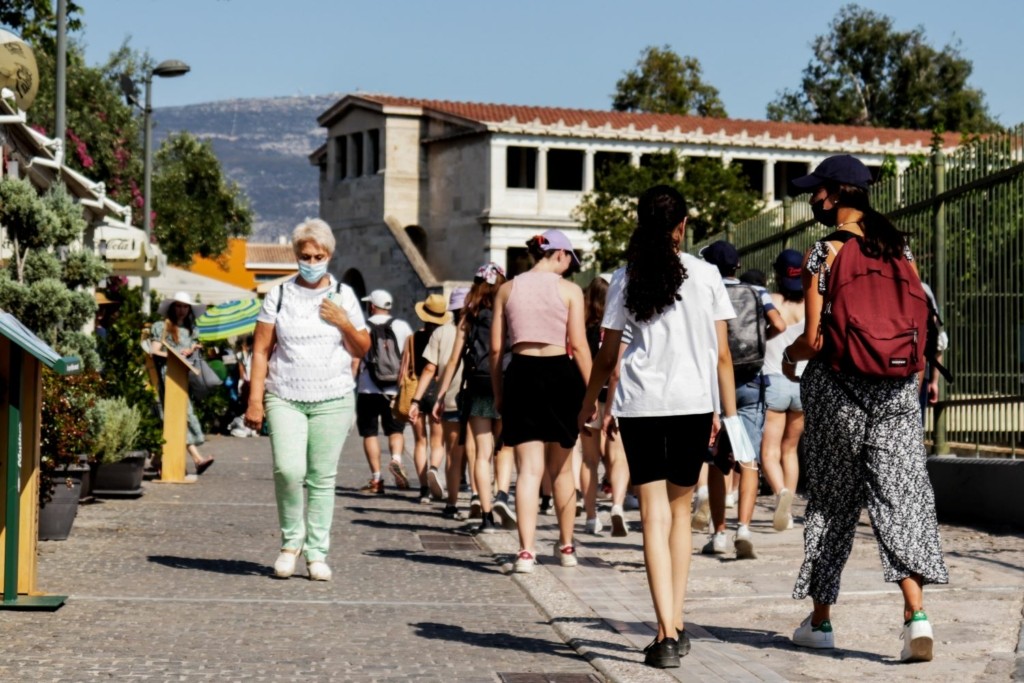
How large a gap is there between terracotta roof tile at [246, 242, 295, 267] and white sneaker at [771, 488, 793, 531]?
103643mm

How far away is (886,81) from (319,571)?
79304 mm

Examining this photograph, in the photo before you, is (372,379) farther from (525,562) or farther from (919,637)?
(919,637)

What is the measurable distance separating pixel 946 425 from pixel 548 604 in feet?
15.4

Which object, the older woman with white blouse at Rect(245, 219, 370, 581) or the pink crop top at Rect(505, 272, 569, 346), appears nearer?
the older woman with white blouse at Rect(245, 219, 370, 581)

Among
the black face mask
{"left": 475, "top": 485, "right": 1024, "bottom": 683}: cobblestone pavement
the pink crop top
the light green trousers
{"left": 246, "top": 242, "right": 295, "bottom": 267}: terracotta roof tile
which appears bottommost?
{"left": 475, "top": 485, "right": 1024, "bottom": 683}: cobblestone pavement

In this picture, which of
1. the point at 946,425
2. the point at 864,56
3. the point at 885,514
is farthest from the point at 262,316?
the point at 864,56

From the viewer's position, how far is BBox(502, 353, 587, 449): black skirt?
9.55 metres

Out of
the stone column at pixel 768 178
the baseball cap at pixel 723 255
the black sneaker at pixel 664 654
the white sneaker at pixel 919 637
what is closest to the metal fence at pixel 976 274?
the baseball cap at pixel 723 255

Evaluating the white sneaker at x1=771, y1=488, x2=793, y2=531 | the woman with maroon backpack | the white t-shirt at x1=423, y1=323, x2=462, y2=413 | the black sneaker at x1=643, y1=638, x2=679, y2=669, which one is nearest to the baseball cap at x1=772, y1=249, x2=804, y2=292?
the white sneaker at x1=771, y1=488, x2=793, y2=531

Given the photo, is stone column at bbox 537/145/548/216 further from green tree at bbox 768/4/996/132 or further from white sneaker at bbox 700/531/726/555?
white sneaker at bbox 700/531/726/555

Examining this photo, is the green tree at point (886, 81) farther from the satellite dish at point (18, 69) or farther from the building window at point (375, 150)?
the satellite dish at point (18, 69)

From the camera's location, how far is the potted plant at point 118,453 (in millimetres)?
13086

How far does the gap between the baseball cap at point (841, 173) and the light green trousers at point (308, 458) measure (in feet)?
10.8

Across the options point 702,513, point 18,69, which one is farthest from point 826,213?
point 18,69
